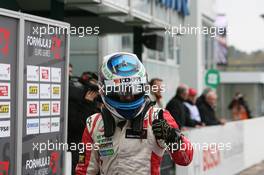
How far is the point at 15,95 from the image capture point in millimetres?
6363

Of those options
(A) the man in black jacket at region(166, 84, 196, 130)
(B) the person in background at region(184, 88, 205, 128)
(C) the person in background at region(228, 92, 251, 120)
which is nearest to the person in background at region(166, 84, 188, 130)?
(A) the man in black jacket at region(166, 84, 196, 130)

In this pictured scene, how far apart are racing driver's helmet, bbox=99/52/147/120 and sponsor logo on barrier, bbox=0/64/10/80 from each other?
205 centimetres

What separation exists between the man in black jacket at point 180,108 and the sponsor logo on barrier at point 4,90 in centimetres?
512

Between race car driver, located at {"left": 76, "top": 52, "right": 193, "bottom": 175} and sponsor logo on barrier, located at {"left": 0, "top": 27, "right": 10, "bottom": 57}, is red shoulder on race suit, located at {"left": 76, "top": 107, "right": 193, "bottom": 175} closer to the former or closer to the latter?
race car driver, located at {"left": 76, "top": 52, "right": 193, "bottom": 175}

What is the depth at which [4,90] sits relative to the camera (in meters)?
6.19

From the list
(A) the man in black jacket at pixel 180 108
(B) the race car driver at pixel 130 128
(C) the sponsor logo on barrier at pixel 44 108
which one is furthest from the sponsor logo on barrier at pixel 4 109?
(A) the man in black jacket at pixel 180 108

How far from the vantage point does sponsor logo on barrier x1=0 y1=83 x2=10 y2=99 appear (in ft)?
20.2

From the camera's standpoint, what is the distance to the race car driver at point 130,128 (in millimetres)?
4145

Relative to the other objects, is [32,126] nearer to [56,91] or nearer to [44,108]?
[44,108]

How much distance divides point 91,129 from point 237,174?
10.8 m

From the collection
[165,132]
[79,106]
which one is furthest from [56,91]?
[165,132]

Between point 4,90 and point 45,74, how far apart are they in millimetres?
733

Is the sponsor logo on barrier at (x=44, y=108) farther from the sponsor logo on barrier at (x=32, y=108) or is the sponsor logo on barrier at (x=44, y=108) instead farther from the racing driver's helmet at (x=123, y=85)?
the racing driver's helmet at (x=123, y=85)

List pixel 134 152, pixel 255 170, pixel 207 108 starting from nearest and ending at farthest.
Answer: pixel 134 152
pixel 207 108
pixel 255 170
